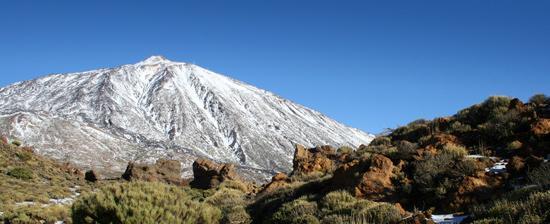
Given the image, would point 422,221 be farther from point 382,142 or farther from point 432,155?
point 382,142

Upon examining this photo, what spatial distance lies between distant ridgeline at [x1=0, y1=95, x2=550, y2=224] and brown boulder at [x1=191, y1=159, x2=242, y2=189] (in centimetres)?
1235

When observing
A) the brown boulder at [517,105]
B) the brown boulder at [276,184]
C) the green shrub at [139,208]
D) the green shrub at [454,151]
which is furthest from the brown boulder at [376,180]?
the brown boulder at [517,105]

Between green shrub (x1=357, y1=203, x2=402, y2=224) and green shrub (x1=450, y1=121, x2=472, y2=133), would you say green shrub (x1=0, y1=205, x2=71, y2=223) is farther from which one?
green shrub (x1=450, y1=121, x2=472, y2=133)

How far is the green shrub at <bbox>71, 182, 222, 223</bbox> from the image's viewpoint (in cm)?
1261

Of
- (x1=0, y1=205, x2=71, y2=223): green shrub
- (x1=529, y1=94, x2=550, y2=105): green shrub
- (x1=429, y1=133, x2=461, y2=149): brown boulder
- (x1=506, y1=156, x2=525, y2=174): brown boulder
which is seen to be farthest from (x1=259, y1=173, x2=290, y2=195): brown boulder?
(x1=529, y1=94, x2=550, y2=105): green shrub

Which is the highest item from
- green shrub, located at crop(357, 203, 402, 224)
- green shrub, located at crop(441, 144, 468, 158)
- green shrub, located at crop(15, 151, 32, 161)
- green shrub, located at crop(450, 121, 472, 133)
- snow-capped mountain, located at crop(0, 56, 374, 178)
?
snow-capped mountain, located at crop(0, 56, 374, 178)

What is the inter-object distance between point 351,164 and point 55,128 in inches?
2923

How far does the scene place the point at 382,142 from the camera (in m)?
22.5

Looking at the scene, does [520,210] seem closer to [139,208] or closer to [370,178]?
[370,178]

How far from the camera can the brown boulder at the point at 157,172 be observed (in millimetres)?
38094

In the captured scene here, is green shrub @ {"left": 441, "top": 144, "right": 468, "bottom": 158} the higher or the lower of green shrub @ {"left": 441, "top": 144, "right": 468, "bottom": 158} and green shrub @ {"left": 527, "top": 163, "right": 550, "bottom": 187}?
the higher

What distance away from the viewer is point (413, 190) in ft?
44.3

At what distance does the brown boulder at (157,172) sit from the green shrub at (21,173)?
740cm

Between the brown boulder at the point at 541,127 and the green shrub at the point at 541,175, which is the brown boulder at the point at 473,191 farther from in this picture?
the brown boulder at the point at 541,127
